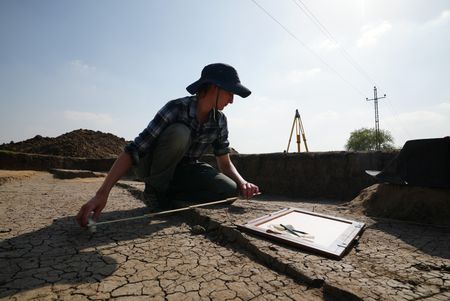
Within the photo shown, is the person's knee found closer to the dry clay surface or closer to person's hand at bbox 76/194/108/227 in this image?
the dry clay surface

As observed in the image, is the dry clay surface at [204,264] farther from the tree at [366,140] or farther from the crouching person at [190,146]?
the tree at [366,140]

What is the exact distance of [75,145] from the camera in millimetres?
14180

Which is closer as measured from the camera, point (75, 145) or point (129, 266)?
point (129, 266)

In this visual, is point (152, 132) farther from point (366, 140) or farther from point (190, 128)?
point (366, 140)

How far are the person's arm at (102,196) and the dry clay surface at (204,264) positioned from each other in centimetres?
18

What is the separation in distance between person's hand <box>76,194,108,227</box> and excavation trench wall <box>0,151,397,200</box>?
3.70 metres

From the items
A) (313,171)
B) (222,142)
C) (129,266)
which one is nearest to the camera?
(129,266)

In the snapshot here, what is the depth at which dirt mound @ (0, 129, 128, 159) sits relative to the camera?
537 inches

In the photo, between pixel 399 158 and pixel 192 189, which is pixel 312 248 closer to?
pixel 192 189

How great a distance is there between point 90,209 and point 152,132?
0.68 metres

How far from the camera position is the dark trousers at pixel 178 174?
1.97 meters

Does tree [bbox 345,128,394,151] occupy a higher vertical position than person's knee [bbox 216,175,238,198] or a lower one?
higher

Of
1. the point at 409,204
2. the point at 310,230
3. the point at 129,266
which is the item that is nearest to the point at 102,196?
the point at 129,266

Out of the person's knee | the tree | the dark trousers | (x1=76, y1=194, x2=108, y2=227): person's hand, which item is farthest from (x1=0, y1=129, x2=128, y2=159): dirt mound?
the tree
